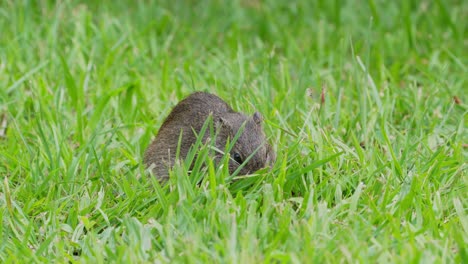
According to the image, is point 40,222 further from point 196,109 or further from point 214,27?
point 214,27

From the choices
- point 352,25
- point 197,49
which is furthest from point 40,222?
point 352,25

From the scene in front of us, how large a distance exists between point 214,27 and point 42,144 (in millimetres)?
3066

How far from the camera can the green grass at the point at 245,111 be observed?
418 cm

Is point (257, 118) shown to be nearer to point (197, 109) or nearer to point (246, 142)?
point (246, 142)

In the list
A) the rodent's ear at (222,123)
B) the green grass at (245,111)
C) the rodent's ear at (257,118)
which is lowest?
the green grass at (245,111)

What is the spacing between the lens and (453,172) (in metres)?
5.03

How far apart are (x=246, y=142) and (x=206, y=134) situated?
1.23 ft

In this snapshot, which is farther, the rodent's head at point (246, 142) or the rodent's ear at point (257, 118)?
the rodent's ear at point (257, 118)

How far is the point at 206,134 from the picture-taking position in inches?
209

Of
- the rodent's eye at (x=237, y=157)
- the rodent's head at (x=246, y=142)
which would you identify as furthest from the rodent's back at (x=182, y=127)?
the rodent's eye at (x=237, y=157)

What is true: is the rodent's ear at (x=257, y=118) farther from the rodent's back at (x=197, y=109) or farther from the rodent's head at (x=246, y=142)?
the rodent's back at (x=197, y=109)

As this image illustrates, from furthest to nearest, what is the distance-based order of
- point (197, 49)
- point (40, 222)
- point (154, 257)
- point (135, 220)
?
point (197, 49)
point (40, 222)
point (135, 220)
point (154, 257)

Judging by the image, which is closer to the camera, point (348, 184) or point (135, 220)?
point (135, 220)

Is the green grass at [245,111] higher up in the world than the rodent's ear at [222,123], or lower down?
lower down
